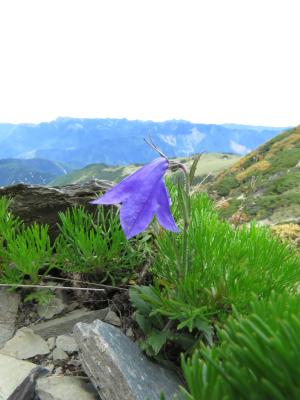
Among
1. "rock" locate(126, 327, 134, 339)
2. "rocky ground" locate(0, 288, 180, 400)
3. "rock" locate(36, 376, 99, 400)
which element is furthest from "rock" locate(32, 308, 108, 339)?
"rock" locate(36, 376, 99, 400)

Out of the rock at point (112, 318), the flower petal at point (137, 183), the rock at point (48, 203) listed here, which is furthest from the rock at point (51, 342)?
the flower petal at point (137, 183)

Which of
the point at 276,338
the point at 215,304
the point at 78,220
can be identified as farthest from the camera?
the point at 78,220

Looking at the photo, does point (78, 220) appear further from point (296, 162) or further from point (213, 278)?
point (296, 162)

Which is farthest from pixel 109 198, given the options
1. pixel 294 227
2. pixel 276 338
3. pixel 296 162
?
pixel 296 162

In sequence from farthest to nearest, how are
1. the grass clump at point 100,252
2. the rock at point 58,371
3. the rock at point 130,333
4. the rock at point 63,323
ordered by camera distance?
the rock at point 63,323 < the grass clump at point 100,252 < the rock at point 130,333 < the rock at point 58,371

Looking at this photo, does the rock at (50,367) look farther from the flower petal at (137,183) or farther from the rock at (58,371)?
the flower petal at (137,183)

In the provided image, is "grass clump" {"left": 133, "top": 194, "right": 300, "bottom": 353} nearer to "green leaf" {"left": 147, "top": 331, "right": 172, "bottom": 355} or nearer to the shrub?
"green leaf" {"left": 147, "top": 331, "right": 172, "bottom": 355}
